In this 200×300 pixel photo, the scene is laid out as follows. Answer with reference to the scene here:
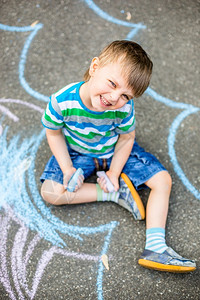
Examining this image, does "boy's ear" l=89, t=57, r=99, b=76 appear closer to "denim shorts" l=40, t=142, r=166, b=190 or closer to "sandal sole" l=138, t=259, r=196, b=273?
"denim shorts" l=40, t=142, r=166, b=190

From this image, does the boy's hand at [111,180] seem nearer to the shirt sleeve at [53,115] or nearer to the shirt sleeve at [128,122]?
the shirt sleeve at [128,122]

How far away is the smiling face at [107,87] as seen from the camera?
50.9 inches

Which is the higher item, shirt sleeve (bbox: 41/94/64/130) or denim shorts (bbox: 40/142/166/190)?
shirt sleeve (bbox: 41/94/64/130)

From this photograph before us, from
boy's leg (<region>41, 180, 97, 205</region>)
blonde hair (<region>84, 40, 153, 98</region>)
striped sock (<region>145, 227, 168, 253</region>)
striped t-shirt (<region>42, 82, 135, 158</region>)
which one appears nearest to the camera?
blonde hair (<region>84, 40, 153, 98</region>)

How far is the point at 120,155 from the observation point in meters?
1.69

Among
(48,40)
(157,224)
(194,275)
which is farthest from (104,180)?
(48,40)

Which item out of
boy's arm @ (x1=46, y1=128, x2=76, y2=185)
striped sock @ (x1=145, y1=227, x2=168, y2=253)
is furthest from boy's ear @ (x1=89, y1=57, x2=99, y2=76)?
striped sock @ (x1=145, y1=227, x2=168, y2=253)

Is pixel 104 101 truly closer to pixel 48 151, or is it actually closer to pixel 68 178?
pixel 68 178

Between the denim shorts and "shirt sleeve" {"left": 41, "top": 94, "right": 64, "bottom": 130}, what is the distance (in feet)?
0.88

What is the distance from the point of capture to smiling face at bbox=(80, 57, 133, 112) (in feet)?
4.24

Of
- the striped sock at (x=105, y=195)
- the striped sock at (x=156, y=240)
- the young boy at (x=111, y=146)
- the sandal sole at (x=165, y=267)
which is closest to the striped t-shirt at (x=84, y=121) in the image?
the young boy at (x=111, y=146)

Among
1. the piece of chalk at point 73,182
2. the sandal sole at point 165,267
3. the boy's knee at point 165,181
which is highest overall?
the boy's knee at point 165,181

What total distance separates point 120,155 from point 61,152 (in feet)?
1.02

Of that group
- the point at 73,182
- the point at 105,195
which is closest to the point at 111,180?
the point at 105,195
